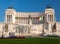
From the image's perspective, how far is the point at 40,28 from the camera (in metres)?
97.4

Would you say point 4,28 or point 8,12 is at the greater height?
point 8,12

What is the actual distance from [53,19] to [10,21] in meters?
20.3

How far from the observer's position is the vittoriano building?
95.4 metres

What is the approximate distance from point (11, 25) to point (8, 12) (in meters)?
12.6

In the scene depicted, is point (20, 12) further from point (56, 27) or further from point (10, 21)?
point (56, 27)

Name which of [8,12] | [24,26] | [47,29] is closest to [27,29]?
[24,26]

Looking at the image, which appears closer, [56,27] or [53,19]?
[56,27]

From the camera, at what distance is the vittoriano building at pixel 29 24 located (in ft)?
313

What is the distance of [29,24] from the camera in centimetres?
10062

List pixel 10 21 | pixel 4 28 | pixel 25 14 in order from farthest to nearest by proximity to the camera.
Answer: pixel 25 14 < pixel 10 21 < pixel 4 28

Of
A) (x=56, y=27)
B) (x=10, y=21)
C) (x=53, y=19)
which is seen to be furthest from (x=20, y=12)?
(x=56, y=27)

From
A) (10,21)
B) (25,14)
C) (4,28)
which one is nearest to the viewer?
(4,28)

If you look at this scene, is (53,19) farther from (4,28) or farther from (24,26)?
(4,28)

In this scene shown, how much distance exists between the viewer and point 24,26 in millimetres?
97250
